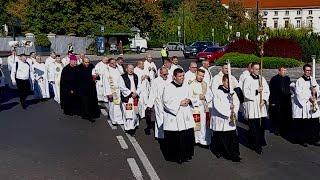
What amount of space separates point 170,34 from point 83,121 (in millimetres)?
66786

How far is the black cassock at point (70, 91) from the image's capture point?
15391 mm

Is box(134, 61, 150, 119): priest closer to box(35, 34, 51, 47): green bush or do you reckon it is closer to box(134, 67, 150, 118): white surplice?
box(134, 67, 150, 118): white surplice

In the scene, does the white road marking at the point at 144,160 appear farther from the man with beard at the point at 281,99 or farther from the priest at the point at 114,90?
the man with beard at the point at 281,99

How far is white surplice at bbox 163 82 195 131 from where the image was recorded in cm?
929

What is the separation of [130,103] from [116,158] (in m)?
2.83

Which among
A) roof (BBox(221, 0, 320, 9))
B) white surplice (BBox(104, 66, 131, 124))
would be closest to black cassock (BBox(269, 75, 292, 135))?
white surplice (BBox(104, 66, 131, 124))

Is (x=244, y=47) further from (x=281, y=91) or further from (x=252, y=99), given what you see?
(x=252, y=99)

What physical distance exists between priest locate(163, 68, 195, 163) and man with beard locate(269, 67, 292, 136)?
3.44 metres

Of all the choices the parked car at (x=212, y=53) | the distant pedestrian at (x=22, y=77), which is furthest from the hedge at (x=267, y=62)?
the distant pedestrian at (x=22, y=77)

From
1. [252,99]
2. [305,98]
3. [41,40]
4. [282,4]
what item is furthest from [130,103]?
[282,4]

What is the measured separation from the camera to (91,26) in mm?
63531

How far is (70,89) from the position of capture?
610 inches

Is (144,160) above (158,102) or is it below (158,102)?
below

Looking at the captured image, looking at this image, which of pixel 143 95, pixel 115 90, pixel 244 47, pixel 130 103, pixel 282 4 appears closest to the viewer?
pixel 130 103
